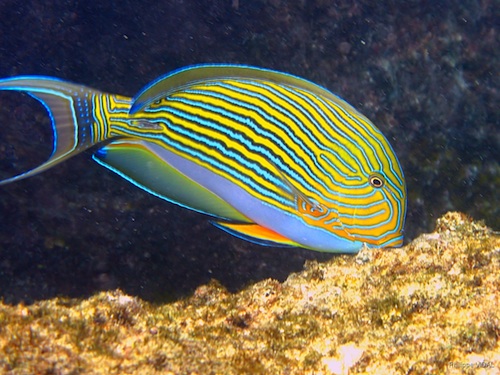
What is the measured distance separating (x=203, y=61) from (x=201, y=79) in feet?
7.72

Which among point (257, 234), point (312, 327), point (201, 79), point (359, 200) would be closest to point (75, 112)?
point (201, 79)

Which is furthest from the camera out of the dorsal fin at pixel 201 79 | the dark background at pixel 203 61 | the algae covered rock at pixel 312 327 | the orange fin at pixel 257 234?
the dark background at pixel 203 61

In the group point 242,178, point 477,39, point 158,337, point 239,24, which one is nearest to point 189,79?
point 242,178

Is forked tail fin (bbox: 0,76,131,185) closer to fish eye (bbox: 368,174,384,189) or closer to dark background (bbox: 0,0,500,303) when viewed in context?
fish eye (bbox: 368,174,384,189)

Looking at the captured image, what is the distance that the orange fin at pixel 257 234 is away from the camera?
2434 millimetres

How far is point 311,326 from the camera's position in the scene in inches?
96.1

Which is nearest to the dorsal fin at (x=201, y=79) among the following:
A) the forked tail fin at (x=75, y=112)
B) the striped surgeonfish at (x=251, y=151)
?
the striped surgeonfish at (x=251, y=151)

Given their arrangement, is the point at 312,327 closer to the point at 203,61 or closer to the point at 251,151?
the point at 251,151

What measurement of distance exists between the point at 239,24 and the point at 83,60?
1.80 meters

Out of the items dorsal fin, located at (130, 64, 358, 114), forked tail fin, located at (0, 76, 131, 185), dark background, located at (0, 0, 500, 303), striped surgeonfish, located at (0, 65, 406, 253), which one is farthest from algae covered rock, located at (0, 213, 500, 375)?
dark background, located at (0, 0, 500, 303)

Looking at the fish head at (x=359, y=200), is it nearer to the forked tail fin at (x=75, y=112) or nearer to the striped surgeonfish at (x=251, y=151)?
the striped surgeonfish at (x=251, y=151)

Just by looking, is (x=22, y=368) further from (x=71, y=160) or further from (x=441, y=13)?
(x=441, y=13)

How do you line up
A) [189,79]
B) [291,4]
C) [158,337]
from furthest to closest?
[291,4] < [189,79] < [158,337]

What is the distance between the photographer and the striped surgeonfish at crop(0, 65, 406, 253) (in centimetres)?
234
